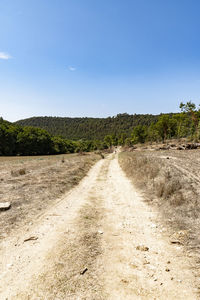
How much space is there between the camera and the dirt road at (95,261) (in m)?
4.01

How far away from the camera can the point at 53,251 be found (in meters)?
5.62

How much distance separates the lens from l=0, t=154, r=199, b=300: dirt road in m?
4.01

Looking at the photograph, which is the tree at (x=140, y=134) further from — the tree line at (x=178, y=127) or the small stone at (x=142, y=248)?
the small stone at (x=142, y=248)

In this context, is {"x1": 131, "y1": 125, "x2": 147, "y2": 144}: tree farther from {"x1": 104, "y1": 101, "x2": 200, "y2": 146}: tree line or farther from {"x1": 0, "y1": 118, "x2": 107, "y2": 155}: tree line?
{"x1": 0, "y1": 118, "x2": 107, "y2": 155}: tree line

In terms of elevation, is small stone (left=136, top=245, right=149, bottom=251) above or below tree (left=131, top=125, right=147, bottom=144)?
below

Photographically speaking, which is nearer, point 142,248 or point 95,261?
point 95,261

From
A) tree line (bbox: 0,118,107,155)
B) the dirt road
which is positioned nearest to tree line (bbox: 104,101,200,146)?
tree line (bbox: 0,118,107,155)

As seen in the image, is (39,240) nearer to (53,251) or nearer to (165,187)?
(53,251)

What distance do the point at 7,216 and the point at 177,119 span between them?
301 ft

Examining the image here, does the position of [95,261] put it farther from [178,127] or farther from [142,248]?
[178,127]

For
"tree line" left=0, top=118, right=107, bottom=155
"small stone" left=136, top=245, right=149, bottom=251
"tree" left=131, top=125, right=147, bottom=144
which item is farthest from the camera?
"tree" left=131, top=125, right=147, bottom=144

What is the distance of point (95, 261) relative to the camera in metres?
5.13

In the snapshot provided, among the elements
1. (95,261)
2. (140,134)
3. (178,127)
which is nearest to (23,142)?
(140,134)

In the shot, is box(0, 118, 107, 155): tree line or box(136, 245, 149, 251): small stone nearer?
box(136, 245, 149, 251): small stone
